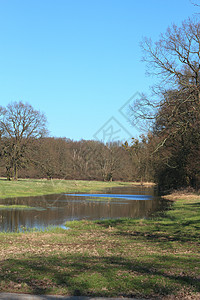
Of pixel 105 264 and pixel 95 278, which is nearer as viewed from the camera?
pixel 95 278

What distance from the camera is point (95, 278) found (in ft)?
25.5

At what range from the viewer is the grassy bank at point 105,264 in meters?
7.15

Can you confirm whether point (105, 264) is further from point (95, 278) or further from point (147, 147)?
point (147, 147)

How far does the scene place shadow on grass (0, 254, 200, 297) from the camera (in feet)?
23.2

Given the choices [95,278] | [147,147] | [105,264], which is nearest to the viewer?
[95,278]

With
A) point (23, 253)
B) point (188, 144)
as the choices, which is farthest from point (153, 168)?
point (23, 253)

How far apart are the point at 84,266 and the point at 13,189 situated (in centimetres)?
4141

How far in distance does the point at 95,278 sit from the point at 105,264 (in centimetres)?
154

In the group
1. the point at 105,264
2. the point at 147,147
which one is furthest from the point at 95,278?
the point at 147,147

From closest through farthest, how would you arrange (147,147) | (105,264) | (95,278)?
(95,278)
(105,264)
(147,147)

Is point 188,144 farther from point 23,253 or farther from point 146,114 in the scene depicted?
point 23,253

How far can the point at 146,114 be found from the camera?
66.0 ft

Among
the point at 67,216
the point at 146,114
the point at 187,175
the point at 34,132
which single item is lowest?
the point at 67,216

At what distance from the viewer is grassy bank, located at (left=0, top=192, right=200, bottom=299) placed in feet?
23.5
